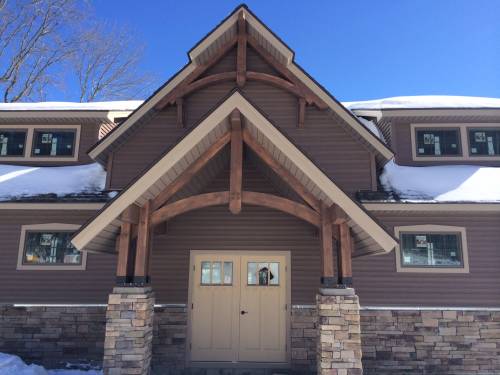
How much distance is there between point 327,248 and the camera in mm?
6492

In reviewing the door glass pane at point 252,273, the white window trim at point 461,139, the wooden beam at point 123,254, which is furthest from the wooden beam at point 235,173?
the white window trim at point 461,139

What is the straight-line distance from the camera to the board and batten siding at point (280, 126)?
9.20 metres

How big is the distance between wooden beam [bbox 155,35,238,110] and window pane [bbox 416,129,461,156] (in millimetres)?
4964

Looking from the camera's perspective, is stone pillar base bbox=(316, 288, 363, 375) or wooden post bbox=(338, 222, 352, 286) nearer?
stone pillar base bbox=(316, 288, 363, 375)

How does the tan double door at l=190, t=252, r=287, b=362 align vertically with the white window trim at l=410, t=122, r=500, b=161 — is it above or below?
below

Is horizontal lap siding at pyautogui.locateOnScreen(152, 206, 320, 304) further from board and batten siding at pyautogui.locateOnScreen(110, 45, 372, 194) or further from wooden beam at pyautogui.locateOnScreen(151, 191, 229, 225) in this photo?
wooden beam at pyautogui.locateOnScreen(151, 191, 229, 225)

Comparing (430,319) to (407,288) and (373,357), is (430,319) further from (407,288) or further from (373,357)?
(373,357)

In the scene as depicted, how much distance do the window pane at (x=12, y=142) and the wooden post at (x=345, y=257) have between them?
27.2ft

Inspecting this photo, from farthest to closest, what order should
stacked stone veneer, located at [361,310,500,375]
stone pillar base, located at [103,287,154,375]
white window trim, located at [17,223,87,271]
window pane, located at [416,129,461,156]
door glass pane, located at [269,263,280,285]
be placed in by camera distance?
1. window pane, located at [416,129,461,156]
2. white window trim, located at [17,223,87,271]
3. door glass pane, located at [269,263,280,285]
4. stacked stone veneer, located at [361,310,500,375]
5. stone pillar base, located at [103,287,154,375]

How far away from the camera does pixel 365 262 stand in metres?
8.63

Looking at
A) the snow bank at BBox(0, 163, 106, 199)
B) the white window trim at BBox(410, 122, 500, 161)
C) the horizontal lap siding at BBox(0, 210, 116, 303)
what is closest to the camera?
the horizontal lap siding at BBox(0, 210, 116, 303)

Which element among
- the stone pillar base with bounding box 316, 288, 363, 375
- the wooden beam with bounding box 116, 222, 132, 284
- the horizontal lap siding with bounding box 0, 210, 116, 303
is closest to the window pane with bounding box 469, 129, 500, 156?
the stone pillar base with bounding box 316, 288, 363, 375

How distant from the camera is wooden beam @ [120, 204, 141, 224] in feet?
20.8

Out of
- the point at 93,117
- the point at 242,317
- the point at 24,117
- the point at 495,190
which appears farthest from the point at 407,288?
the point at 24,117
